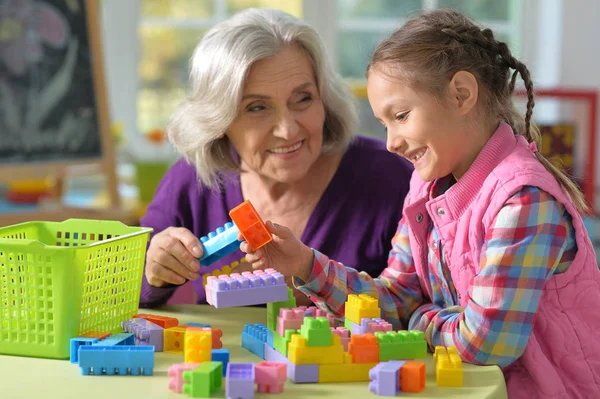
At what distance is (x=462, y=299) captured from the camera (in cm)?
127

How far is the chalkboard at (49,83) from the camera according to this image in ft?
9.01

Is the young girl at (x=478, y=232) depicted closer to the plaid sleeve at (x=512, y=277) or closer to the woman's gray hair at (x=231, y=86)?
the plaid sleeve at (x=512, y=277)

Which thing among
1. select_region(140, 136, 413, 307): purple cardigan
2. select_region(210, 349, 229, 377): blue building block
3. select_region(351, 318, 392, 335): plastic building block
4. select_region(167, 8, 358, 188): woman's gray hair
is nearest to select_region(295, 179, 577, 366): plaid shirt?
select_region(351, 318, 392, 335): plastic building block

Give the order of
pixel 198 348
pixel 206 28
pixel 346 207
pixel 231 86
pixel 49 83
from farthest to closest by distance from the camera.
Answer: pixel 206 28 → pixel 49 83 → pixel 346 207 → pixel 231 86 → pixel 198 348

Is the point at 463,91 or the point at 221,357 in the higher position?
the point at 463,91

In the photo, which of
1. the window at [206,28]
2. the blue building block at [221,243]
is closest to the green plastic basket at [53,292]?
the blue building block at [221,243]

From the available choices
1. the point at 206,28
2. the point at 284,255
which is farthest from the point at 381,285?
the point at 206,28

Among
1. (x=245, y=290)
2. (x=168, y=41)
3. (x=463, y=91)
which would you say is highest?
(x=463, y=91)

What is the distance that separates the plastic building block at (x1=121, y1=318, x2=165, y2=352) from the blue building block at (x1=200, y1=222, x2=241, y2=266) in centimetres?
16

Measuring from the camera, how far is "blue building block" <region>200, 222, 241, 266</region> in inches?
50.0

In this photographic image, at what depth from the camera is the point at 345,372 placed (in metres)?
1.05

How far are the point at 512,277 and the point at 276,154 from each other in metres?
0.68

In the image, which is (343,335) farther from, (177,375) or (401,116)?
(401,116)

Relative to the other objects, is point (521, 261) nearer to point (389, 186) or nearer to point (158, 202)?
point (389, 186)
